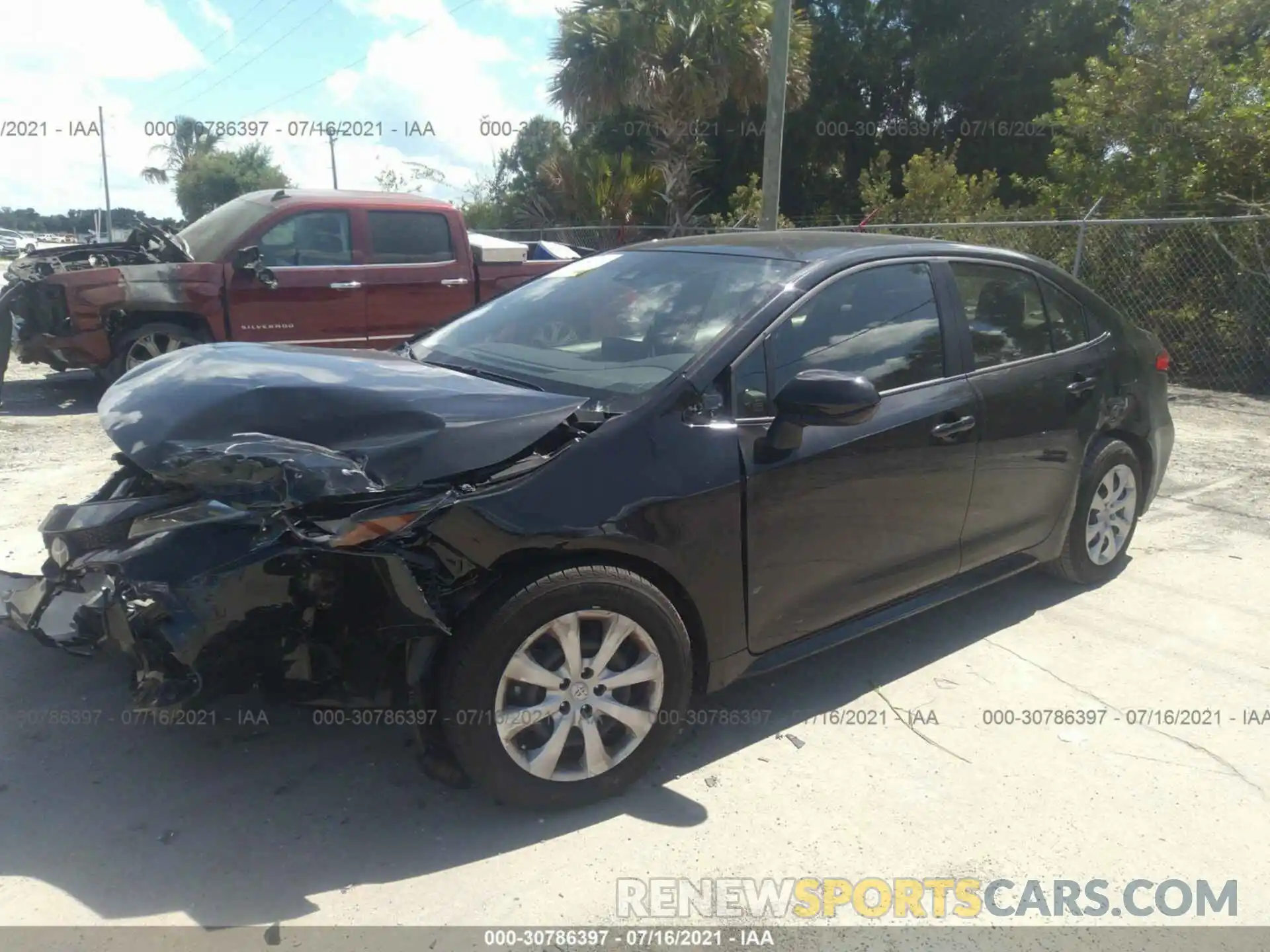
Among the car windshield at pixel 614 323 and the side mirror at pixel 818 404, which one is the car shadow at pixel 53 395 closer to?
the car windshield at pixel 614 323

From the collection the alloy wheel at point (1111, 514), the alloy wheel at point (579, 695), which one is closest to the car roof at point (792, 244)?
the alloy wheel at point (1111, 514)

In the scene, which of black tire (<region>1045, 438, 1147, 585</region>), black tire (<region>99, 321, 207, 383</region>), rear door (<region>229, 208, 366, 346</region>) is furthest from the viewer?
rear door (<region>229, 208, 366, 346</region>)

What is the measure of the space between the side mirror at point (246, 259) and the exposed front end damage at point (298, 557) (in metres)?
5.69

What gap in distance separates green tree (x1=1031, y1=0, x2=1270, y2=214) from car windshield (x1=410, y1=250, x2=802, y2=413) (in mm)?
9336

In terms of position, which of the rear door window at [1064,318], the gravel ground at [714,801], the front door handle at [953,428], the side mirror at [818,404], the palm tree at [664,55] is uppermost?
the palm tree at [664,55]

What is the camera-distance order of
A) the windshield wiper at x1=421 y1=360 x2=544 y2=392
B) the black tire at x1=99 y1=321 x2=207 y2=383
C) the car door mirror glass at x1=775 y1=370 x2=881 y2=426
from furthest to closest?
the black tire at x1=99 y1=321 x2=207 y2=383 → the windshield wiper at x1=421 y1=360 x2=544 y2=392 → the car door mirror glass at x1=775 y1=370 x2=881 y2=426

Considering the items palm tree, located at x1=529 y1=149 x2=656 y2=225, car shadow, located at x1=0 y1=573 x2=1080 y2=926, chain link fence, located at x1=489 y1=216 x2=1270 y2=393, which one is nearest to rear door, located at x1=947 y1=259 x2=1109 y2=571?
car shadow, located at x1=0 y1=573 x2=1080 y2=926

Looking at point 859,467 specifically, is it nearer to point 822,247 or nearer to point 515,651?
point 822,247

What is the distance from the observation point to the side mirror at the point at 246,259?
825 centimetres

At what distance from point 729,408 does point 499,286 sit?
6.80 metres

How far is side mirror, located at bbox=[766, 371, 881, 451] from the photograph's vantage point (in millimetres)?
3131

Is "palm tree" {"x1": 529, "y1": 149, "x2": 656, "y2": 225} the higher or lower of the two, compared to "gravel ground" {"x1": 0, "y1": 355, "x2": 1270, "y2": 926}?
higher

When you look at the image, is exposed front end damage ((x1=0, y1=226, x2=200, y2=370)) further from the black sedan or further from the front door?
the front door

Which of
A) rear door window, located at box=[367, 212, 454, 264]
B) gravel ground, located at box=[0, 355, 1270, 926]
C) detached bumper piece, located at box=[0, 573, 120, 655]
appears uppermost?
rear door window, located at box=[367, 212, 454, 264]
